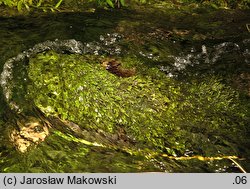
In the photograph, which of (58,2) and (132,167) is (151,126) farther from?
(58,2)

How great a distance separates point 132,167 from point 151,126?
54 cm

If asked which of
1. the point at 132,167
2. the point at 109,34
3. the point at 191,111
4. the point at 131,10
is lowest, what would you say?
the point at 132,167

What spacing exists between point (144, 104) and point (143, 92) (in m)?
0.15

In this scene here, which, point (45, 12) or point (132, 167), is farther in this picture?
point (45, 12)

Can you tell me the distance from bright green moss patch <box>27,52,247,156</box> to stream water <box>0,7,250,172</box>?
0.01m

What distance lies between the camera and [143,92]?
3.22 m

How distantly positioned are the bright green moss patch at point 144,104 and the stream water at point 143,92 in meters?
0.01

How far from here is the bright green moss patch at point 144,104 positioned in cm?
286

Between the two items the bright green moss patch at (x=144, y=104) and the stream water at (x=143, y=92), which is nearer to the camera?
the stream water at (x=143, y=92)

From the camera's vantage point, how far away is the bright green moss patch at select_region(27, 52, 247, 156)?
286cm

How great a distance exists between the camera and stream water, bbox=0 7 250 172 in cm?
259

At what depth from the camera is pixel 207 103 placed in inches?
126

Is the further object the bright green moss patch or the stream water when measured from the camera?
the bright green moss patch
